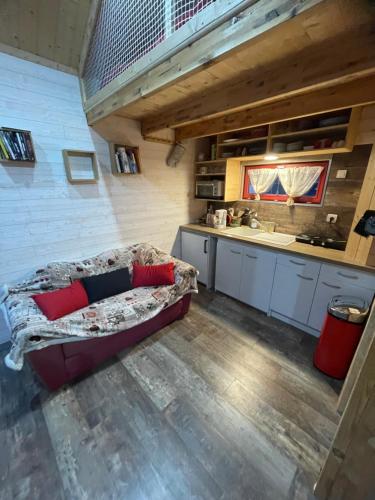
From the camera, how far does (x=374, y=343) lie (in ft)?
2.59

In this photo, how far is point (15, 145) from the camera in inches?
69.0

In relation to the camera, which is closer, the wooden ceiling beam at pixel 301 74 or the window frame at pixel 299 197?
the wooden ceiling beam at pixel 301 74

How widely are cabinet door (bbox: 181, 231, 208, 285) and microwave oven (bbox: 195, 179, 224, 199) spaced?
2.11ft

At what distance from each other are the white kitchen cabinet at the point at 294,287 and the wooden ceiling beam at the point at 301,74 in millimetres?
1472

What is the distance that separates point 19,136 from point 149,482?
267 cm

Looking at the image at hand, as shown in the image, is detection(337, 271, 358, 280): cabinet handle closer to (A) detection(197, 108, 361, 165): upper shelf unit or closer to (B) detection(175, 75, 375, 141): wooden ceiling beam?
(A) detection(197, 108, 361, 165): upper shelf unit

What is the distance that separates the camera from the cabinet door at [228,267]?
268cm

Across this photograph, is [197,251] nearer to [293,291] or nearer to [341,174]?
[293,291]

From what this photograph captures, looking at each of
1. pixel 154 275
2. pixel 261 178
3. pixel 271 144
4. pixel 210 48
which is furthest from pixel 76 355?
pixel 261 178

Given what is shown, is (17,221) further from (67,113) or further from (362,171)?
(362,171)

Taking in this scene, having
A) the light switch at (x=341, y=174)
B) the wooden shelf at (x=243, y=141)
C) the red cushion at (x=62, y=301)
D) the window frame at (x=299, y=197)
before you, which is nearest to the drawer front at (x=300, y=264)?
the window frame at (x=299, y=197)

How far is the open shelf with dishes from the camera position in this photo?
1902 millimetres

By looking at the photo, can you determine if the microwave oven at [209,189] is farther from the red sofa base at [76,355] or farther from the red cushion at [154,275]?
the red sofa base at [76,355]

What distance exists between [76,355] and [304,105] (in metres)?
2.76
